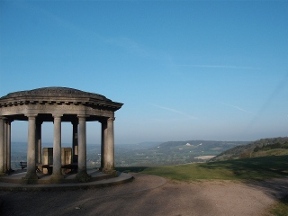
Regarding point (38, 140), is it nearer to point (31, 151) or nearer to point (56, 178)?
point (31, 151)

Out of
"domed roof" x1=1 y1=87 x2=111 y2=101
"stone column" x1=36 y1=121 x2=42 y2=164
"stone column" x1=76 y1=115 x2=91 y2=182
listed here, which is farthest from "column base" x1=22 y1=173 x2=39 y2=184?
"stone column" x1=36 y1=121 x2=42 y2=164

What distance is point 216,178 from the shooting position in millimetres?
20641

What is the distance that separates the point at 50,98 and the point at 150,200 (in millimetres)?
8283

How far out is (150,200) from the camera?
43.9ft

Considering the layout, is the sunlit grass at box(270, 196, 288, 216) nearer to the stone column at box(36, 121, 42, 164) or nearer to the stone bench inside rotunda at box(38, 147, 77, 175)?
the stone bench inside rotunda at box(38, 147, 77, 175)

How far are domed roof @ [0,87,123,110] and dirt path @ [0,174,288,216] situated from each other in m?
5.12

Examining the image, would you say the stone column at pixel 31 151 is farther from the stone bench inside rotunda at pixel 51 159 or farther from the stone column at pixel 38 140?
the stone column at pixel 38 140

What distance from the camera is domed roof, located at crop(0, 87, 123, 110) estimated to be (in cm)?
1711

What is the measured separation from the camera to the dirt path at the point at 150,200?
11.5 m

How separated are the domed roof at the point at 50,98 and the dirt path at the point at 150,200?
5122 millimetres

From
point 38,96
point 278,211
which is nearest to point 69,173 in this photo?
point 38,96

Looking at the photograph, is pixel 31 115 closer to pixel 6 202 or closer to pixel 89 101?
pixel 89 101

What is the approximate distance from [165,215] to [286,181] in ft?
40.1

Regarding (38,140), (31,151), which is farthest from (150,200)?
(38,140)
